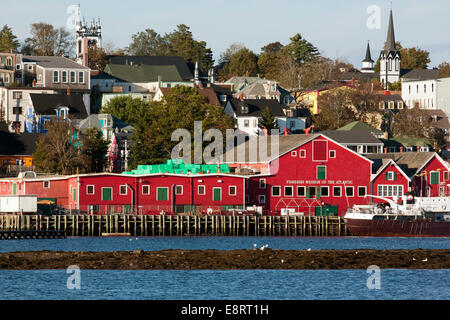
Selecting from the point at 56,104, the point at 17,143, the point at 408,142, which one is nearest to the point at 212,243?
the point at 17,143

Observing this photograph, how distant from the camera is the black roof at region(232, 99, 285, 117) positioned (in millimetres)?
150375

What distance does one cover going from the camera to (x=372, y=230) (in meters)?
83.8

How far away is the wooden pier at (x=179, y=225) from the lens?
8144 centimetres

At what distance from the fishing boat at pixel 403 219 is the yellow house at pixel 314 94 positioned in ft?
270

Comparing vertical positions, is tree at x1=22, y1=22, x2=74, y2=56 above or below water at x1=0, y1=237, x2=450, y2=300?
above

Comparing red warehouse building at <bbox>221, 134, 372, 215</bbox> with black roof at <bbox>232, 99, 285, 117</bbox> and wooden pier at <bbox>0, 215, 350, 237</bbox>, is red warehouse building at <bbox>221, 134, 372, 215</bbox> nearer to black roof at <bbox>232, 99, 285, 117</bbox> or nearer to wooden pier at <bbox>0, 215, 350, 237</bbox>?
wooden pier at <bbox>0, 215, 350, 237</bbox>

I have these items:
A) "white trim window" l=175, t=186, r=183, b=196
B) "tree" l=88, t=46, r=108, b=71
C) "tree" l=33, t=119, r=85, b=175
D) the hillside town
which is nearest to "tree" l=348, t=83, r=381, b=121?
the hillside town

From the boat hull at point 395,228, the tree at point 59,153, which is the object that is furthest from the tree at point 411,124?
the boat hull at point 395,228

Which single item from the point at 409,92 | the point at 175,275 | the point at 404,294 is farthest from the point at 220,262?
the point at 409,92

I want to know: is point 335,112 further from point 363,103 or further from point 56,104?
point 56,104

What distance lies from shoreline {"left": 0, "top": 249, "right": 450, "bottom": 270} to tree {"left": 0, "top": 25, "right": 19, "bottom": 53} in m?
126

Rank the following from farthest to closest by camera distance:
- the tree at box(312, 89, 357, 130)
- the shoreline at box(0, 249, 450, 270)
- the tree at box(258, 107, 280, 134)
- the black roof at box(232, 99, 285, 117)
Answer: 1. the tree at box(312, 89, 357, 130)
2. the black roof at box(232, 99, 285, 117)
3. the tree at box(258, 107, 280, 134)
4. the shoreline at box(0, 249, 450, 270)
